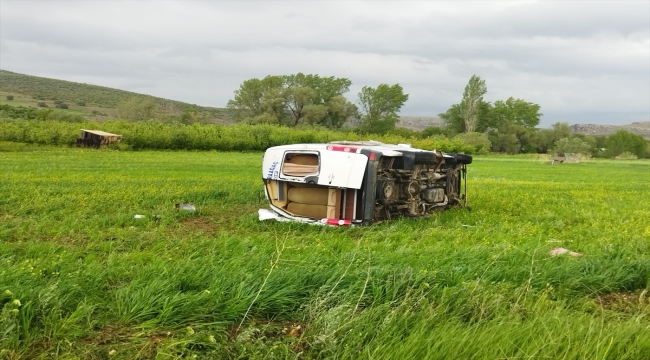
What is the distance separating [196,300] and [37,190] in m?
9.21

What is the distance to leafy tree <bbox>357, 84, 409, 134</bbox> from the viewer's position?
250 ft

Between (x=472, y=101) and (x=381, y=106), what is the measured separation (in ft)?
66.3

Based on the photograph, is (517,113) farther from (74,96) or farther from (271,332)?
(271,332)

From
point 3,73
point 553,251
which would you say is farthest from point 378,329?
point 3,73

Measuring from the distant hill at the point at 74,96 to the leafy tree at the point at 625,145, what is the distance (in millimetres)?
67875

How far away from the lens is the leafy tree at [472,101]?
85.6m

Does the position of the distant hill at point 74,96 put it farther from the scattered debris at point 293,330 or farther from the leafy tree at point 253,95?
the scattered debris at point 293,330

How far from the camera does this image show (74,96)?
9625 centimetres

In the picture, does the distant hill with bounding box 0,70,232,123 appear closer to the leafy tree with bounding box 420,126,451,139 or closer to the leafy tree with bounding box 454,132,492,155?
the leafy tree with bounding box 420,126,451,139

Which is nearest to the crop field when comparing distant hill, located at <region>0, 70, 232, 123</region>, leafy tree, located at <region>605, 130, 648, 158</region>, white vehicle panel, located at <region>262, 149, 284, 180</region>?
white vehicle panel, located at <region>262, 149, 284, 180</region>

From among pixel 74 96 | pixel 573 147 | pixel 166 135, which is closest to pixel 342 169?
pixel 166 135

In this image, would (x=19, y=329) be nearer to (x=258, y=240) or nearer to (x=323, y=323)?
(x=323, y=323)

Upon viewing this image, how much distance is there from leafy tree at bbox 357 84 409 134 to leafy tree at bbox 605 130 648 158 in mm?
40419

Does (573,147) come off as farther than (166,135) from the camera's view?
Yes
